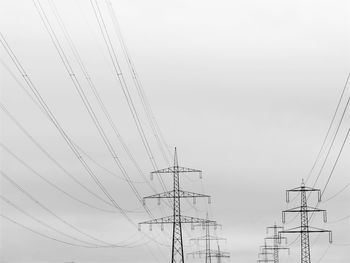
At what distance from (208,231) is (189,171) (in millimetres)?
60819

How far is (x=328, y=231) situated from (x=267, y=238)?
229 feet

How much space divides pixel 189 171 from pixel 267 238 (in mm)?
73241

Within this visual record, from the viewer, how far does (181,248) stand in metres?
103

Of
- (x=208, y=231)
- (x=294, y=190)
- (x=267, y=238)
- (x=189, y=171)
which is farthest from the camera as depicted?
(x=267, y=238)

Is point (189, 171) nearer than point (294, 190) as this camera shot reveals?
Yes

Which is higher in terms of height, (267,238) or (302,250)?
(267,238)

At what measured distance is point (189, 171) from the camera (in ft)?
332

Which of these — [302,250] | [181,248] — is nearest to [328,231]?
[302,250]

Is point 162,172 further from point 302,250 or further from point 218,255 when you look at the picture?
point 218,255

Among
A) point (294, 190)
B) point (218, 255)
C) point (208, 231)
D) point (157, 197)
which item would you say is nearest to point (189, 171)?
point (157, 197)

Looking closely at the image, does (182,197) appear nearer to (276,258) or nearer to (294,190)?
(294,190)

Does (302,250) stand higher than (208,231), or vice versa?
(208,231)

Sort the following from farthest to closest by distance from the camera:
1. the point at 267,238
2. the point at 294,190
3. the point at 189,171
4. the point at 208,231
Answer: the point at 267,238 → the point at 208,231 → the point at 294,190 → the point at 189,171

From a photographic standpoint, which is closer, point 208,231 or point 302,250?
point 302,250
